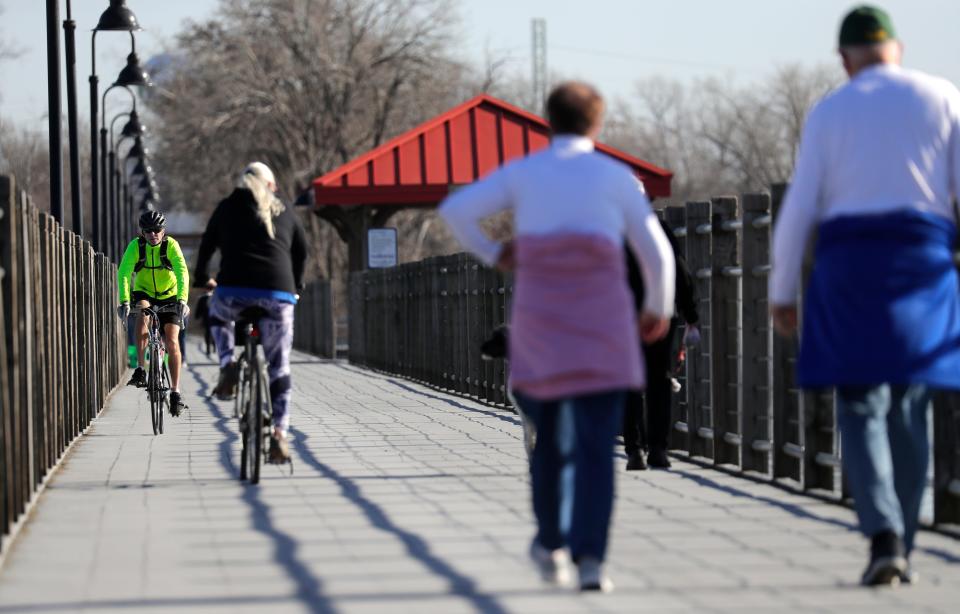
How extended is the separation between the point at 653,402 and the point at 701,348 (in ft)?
3.09

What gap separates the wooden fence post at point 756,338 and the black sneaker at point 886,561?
4038mm

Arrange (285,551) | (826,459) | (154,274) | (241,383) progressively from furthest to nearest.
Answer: (154,274) < (241,383) < (826,459) < (285,551)

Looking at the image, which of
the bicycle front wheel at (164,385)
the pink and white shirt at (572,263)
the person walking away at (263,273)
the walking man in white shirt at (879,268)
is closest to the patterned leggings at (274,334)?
the person walking away at (263,273)

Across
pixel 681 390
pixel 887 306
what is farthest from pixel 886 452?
pixel 681 390

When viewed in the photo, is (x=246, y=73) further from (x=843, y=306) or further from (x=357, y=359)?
(x=843, y=306)

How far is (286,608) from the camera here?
6961 mm

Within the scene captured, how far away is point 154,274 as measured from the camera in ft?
56.1

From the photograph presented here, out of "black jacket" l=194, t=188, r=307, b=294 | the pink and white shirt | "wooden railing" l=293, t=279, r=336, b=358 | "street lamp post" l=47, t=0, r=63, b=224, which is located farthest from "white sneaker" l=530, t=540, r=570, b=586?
"wooden railing" l=293, t=279, r=336, b=358

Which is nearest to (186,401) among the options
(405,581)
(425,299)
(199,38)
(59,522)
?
(425,299)

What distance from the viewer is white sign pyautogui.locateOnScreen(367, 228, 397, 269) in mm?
37969

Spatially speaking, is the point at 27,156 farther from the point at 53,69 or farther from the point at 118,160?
the point at 53,69

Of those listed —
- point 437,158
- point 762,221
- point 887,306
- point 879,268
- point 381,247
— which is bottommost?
point 887,306

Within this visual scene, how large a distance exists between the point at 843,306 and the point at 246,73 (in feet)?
192

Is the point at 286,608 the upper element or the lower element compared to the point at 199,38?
lower
